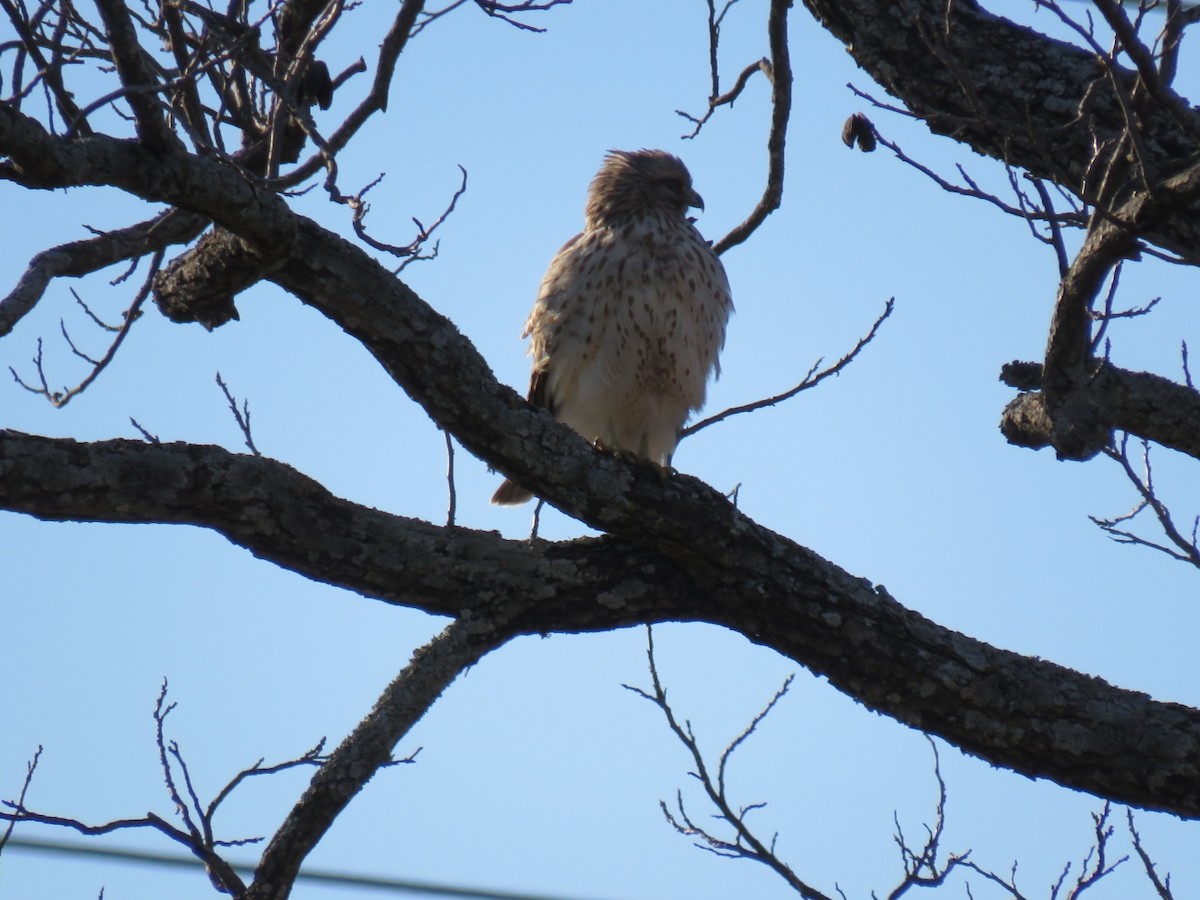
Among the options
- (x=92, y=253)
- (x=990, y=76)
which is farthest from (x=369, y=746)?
(x=990, y=76)

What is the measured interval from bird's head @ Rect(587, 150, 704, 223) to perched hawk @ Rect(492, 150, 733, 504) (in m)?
0.17

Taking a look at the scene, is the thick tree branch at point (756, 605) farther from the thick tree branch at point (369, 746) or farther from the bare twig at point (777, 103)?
the bare twig at point (777, 103)

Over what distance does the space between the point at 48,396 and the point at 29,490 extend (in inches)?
61.2

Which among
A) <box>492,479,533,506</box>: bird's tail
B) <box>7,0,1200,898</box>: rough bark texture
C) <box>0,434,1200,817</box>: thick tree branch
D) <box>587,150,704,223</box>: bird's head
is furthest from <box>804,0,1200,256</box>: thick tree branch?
<box>492,479,533,506</box>: bird's tail

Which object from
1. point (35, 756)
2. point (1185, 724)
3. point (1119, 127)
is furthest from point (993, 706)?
point (35, 756)

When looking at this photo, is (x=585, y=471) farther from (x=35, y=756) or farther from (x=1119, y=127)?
(x=35, y=756)

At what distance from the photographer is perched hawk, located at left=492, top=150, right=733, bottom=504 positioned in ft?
15.7

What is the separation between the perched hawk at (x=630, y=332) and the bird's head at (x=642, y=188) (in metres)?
0.17

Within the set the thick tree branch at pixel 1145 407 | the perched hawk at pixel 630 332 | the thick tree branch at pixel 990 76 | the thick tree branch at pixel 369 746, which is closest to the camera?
the thick tree branch at pixel 369 746

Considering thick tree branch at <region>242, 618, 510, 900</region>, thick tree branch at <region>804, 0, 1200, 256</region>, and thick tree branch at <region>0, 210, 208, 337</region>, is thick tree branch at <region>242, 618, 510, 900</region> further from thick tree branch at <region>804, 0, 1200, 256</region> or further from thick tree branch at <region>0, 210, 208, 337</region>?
thick tree branch at <region>804, 0, 1200, 256</region>

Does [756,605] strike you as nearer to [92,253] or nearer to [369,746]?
[369,746]

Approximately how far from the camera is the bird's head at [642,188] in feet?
17.8

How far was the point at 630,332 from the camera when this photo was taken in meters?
4.77

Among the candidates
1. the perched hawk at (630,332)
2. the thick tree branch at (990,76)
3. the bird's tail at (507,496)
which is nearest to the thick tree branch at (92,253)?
the thick tree branch at (990,76)
